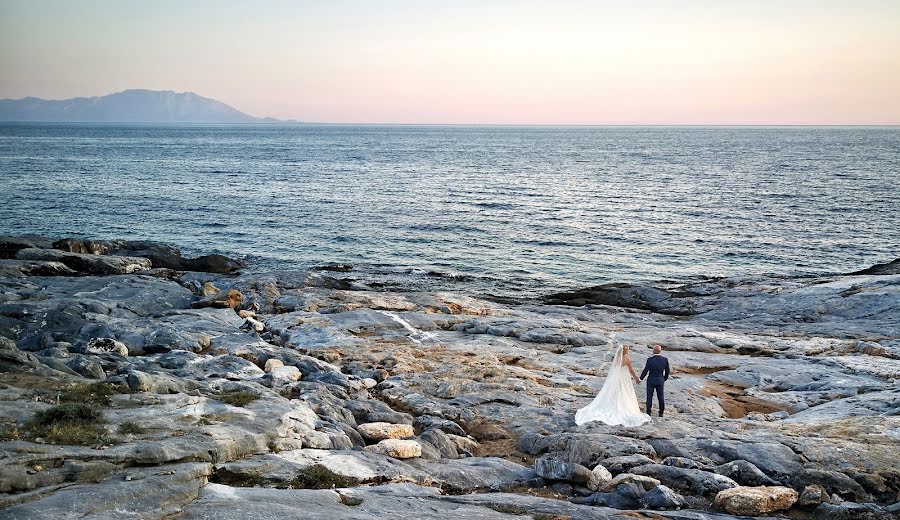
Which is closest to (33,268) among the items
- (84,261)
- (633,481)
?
(84,261)

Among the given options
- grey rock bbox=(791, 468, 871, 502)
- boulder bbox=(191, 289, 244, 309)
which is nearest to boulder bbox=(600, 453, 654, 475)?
grey rock bbox=(791, 468, 871, 502)

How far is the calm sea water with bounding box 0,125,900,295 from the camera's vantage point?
50.2 m

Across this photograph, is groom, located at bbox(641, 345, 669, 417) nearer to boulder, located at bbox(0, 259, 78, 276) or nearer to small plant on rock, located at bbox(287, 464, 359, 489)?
small plant on rock, located at bbox(287, 464, 359, 489)

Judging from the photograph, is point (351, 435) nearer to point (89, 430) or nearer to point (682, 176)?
point (89, 430)

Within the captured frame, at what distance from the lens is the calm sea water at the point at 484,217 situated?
50.2m

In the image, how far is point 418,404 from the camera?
20609 millimetres

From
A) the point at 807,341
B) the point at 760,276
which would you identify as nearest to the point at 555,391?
the point at 807,341

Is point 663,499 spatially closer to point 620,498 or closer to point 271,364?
point 620,498

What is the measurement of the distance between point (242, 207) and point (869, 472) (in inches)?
2642

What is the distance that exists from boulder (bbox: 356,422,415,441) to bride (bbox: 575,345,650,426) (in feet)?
16.7

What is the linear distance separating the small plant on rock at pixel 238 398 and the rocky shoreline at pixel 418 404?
Result: 0.08 meters

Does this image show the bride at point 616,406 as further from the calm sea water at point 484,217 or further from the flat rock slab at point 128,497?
the calm sea water at point 484,217

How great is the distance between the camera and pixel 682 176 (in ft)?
373

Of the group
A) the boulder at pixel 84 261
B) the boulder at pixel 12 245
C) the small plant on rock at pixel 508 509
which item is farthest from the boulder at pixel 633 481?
the boulder at pixel 12 245
